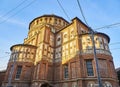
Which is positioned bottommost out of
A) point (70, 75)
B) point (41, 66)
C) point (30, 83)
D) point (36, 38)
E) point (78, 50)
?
point (30, 83)

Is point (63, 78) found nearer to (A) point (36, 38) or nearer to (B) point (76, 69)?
(B) point (76, 69)

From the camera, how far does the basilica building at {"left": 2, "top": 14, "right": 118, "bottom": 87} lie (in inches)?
730

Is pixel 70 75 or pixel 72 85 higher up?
pixel 70 75

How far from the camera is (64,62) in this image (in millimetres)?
22062

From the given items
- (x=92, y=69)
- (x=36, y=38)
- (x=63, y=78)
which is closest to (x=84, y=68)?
(x=92, y=69)

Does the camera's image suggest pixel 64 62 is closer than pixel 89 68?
No

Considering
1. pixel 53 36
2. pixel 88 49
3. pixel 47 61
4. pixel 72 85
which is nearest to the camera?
pixel 72 85

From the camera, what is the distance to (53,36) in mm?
27453

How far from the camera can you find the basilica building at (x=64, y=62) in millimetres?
18531

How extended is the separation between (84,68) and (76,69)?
1362 mm

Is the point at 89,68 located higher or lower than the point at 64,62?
lower

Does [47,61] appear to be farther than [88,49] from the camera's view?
Yes

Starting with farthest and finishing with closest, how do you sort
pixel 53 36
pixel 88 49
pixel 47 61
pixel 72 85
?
pixel 53 36 < pixel 47 61 < pixel 88 49 < pixel 72 85

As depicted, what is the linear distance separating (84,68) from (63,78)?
14.6ft
